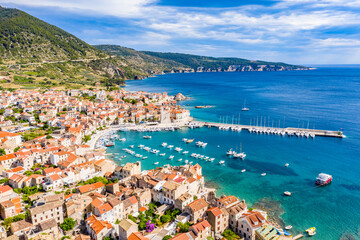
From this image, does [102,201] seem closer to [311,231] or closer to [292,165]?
[311,231]

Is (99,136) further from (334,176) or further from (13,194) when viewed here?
(334,176)

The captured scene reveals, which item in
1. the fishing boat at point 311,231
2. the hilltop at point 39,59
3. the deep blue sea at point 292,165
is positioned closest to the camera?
the fishing boat at point 311,231

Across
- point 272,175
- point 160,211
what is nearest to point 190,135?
point 272,175

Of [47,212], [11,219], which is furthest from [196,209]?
[11,219]

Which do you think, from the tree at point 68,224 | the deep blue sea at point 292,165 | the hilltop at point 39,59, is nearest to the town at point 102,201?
the tree at point 68,224

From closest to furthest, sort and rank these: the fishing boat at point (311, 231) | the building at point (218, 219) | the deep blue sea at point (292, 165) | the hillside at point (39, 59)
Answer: the building at point (218, 219), the fishing boat at point (311, 231), the deep blue sea at point (292, 165), the hillside at point (39, 59)

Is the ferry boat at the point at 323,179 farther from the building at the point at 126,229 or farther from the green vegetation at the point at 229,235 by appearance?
the building at the point at 126,229
